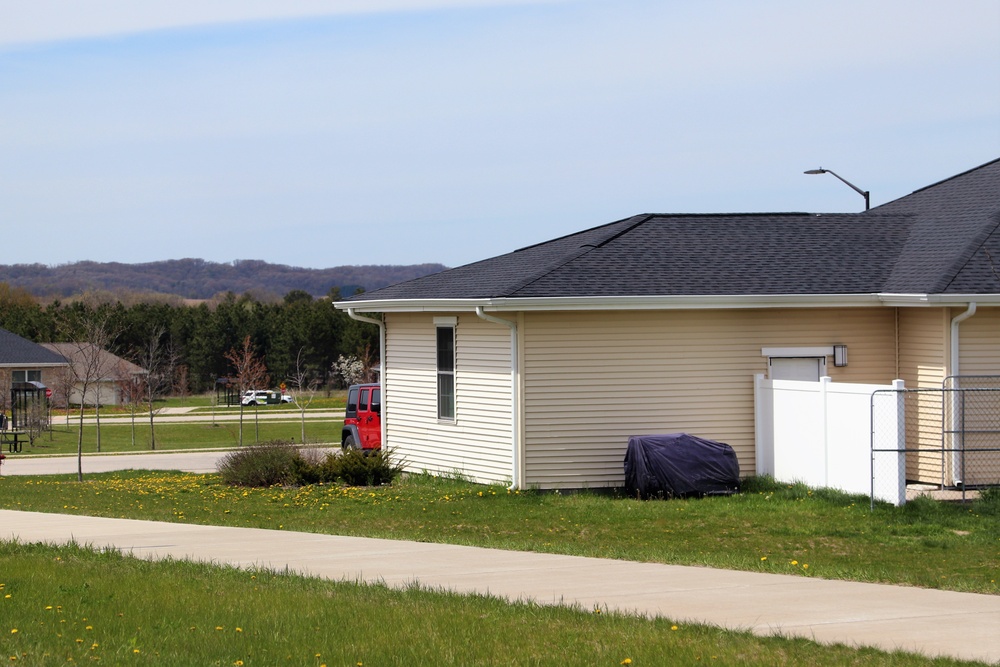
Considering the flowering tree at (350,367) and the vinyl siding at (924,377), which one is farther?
the flowering tree at (350,367)

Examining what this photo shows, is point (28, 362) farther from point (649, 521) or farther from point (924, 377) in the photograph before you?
point (649, 521)

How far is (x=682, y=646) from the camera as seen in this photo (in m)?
7.93

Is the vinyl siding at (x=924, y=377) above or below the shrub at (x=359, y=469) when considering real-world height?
above

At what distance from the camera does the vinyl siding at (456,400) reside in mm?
19188

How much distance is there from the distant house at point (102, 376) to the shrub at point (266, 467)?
22.4 metres

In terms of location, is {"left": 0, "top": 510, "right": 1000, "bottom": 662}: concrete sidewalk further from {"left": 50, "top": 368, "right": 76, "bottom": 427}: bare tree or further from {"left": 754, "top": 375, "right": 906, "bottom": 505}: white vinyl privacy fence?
{"left": 50, "top": 368, "right": 76, "bottom": 427}: bare tree

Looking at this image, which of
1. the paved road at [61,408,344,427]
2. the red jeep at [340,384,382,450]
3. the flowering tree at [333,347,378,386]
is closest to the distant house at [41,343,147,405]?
the paved road at [61,408,344,427]

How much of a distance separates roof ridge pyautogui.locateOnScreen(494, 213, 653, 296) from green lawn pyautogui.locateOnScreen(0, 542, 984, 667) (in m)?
8.91

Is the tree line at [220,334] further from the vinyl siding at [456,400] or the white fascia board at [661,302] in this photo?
the white fascia board at [661,302]

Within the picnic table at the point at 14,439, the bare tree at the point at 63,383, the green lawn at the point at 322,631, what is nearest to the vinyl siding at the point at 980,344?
the green lawn at the point at 322,631

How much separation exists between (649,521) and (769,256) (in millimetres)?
6843

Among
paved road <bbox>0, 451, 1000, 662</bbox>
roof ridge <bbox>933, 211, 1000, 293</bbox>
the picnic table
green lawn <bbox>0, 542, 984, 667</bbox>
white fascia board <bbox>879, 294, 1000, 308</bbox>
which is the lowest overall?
the picnic table

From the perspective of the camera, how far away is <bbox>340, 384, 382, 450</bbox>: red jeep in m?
25.6

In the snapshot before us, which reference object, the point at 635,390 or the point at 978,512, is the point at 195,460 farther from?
the point at 978,512
